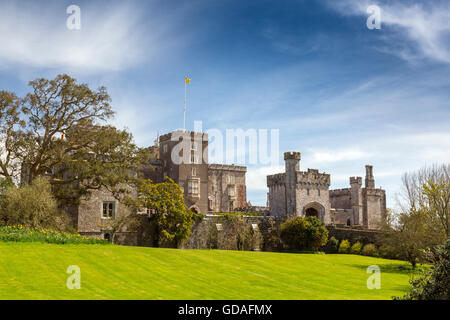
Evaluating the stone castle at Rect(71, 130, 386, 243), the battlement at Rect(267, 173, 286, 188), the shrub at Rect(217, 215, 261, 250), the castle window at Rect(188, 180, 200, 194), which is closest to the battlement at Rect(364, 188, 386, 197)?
the stone castle at Rect(71, 130, 386, 243)

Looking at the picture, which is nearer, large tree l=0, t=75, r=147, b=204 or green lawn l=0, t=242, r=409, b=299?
green lawn l=0, t=242, r=409, b=299

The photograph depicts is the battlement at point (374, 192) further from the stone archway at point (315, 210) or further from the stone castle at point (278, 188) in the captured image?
the stone archway at point (315, 210)

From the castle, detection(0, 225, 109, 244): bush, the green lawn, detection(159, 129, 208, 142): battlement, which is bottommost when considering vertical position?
the green lawn

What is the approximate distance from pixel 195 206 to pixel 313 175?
14795 millimetres

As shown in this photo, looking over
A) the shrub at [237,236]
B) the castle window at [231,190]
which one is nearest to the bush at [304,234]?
the shrub at [237,236]

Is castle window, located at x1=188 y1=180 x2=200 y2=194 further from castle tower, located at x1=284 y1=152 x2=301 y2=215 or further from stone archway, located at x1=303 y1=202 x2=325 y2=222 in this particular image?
stone archway, located at x1=303 y1=202 x2=325 y2=222

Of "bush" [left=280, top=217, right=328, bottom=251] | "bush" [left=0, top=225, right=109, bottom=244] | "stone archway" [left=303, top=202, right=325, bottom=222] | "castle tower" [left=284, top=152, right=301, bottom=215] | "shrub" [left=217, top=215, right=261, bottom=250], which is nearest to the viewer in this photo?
"bush" [left=0, top=225, right=109, bottom=244]

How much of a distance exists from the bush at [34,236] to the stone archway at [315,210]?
28.5 m

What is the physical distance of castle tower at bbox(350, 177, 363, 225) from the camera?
56.1 m

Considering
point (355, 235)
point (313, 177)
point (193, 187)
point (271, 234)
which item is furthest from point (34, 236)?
point (313, 177)

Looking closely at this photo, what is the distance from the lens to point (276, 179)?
51594 mm

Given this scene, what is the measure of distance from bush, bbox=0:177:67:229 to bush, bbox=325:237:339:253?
26199 mm

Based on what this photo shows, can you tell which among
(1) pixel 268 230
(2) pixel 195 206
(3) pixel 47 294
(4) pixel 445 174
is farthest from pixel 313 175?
(3) pixel 47 294

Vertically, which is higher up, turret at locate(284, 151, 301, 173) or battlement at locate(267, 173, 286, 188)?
turret at locate(284, 151, 301, 173)
